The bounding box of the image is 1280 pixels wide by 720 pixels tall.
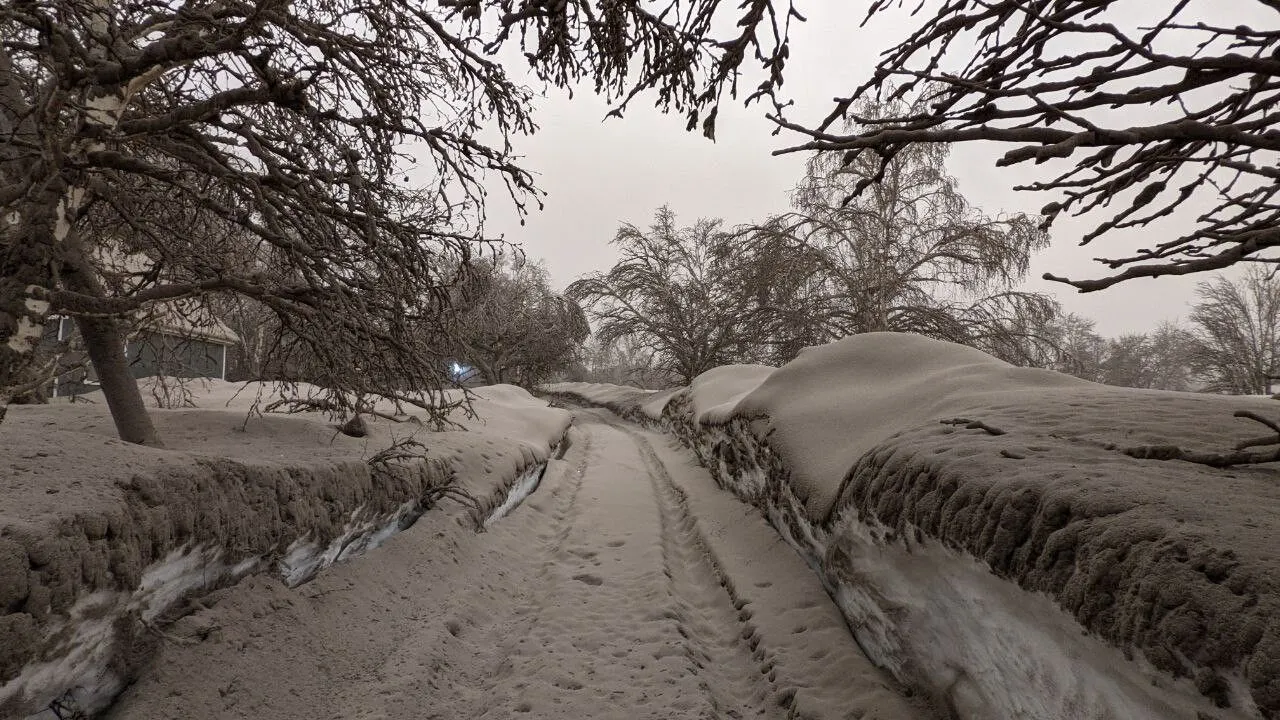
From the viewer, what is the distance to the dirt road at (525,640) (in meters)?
2.55

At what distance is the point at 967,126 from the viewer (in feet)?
4.33

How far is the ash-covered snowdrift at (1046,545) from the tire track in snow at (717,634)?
0.73m

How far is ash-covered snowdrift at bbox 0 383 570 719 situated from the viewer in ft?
5.72

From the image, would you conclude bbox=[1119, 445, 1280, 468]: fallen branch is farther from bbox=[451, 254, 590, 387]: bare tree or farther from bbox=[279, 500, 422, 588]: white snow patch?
bbox=[451, 254, 590, 387]: bare tree

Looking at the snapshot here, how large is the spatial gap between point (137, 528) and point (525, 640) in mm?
2288

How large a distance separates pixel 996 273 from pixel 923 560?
36.0 feet

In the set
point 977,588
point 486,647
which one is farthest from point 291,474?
point 977,588

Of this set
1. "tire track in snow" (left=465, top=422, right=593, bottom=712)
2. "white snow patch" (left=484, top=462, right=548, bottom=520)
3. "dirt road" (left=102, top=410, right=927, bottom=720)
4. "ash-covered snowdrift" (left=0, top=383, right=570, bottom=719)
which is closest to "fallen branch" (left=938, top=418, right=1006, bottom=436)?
"dirt road" (left=102, top=410, right=927, bottom=720)

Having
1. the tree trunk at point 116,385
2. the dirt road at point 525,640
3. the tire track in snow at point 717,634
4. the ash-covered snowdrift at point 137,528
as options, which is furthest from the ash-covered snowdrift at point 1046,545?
the tree trunk at point 116,385

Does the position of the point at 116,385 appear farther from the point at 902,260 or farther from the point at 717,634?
the point at 902,260

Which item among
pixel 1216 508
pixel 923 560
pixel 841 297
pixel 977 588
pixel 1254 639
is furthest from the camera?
pixel 841 297

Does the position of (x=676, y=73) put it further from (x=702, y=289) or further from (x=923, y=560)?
(x=702, y=289)

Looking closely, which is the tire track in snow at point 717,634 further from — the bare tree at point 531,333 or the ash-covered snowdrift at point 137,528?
the bare tree at point 531,333

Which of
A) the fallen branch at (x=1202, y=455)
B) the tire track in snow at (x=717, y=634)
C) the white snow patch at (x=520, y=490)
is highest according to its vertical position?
the fallen branch at (x=1202, y=455)
